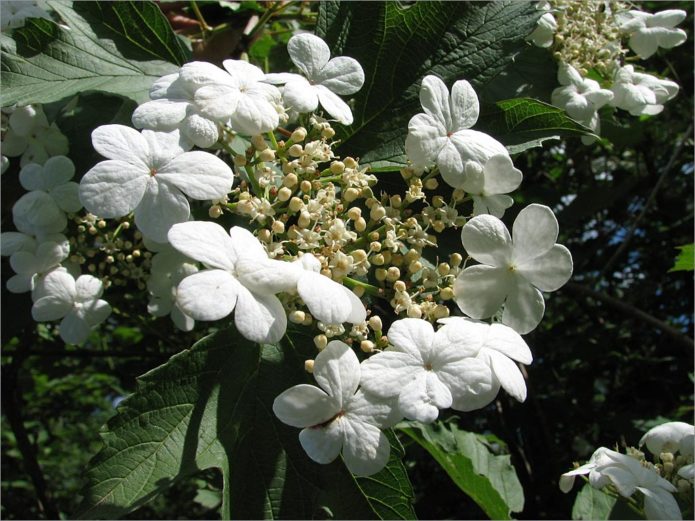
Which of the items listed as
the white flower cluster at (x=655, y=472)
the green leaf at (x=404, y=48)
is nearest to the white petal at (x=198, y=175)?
the green leaf at (x=404, y=48)

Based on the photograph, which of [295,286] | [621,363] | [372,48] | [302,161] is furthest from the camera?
[621,363]

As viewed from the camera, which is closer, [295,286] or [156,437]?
[295,286]

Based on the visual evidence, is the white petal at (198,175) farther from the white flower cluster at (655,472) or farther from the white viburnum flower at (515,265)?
the white flower cluster at (655,472)

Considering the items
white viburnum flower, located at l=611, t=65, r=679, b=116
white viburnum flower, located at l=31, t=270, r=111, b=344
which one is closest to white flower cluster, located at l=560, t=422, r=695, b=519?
white viburnum flower, located at l=611, t=65, r=679, b=116

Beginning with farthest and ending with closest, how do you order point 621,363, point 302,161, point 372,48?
point 621,363 → point 372,48 → point 302,161

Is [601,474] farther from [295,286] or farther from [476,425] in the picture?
[476,425]

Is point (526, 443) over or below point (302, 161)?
below

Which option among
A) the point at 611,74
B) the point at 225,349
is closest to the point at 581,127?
the point at 611,74
